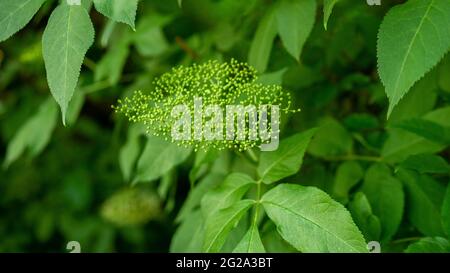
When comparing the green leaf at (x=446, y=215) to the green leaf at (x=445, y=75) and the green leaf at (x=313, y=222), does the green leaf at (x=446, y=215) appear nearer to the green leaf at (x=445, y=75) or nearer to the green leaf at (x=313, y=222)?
the green leaf at (x=313, y=222)

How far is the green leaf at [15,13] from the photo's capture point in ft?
2.90

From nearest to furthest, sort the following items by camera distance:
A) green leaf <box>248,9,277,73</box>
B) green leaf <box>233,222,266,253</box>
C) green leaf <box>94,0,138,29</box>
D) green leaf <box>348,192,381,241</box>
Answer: green leaf <box>94,0,138,29</box> → green leaf <box>233,222,266,253</box> → green leaf <box>348,192,381,241</box> → green leaf <box>248,9,277,73</box>

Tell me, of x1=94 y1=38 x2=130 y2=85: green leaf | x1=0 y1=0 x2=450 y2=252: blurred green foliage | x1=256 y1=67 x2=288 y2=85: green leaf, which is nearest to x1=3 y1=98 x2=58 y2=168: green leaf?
x1=0 y1=0 x2=450 y2=252: blurred green foliage

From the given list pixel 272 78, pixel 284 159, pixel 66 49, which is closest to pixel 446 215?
pixel 284 159

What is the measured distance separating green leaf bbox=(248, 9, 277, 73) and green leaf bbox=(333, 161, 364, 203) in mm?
282

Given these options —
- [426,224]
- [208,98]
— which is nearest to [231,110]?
[208,98]

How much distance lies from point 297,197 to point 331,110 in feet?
2.52

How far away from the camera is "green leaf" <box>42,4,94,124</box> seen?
0.82 m

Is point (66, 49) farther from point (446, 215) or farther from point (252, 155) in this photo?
point (446, 215)

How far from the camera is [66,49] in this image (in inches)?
32.9

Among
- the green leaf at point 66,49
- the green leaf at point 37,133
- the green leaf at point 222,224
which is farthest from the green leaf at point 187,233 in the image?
the green leaf at point 37,133

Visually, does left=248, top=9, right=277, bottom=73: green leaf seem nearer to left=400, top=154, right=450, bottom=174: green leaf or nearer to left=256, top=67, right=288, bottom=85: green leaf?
left=256, top=67, right=288, bottom=85: green leaf

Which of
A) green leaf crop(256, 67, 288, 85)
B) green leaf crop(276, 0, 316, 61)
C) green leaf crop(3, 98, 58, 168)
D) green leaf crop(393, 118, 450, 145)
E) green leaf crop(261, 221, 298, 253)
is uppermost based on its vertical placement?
green leaf crop(276, 0, 316, 61)
